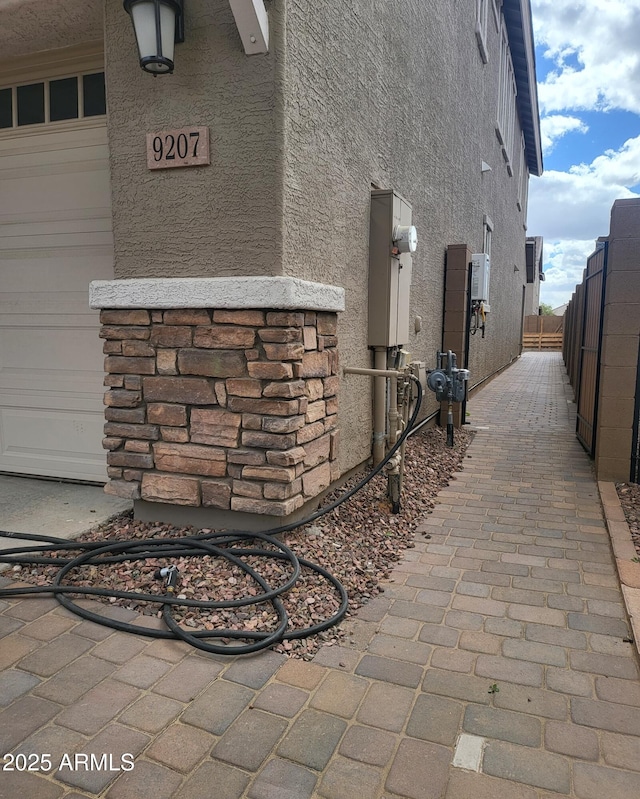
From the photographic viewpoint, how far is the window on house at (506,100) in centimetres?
1157

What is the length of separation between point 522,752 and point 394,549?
1646 millimetres

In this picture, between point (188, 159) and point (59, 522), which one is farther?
point (59, 522)

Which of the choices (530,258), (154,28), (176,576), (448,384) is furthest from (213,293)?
(530,258)

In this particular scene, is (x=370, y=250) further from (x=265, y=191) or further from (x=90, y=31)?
(x=90, y=31)

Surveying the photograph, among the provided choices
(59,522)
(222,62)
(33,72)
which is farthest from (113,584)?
(33,72)

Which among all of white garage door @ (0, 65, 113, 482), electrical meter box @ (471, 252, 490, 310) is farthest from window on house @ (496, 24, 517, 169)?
white garage door @ (0, 65, 113, 482)

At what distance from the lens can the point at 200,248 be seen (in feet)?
10.3

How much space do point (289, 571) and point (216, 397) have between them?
3.16ft

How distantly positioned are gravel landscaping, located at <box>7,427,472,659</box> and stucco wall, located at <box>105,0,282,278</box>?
1451mm

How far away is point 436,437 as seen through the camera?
21.1 feet

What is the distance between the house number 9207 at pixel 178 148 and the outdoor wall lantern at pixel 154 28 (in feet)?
1.02

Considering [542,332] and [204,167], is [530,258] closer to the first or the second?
[542,332]

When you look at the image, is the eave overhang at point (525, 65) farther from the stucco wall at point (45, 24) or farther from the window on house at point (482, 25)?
the stucco wall at point (45, 24)

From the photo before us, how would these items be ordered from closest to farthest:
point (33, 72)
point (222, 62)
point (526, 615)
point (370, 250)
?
point (526, 615), point (222, 62), point (33, 72), point (370, 250)
